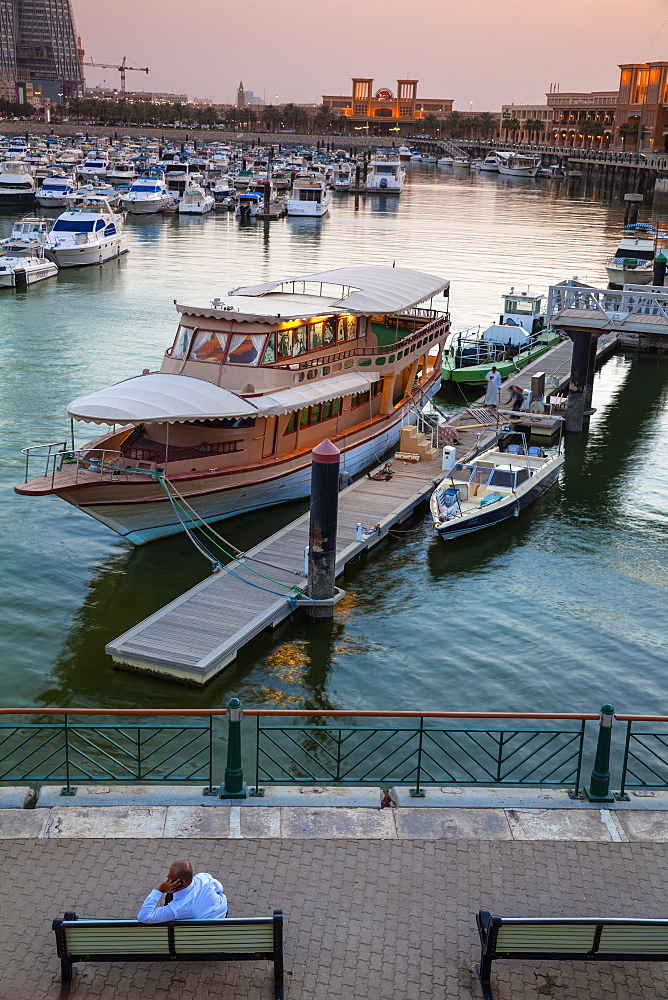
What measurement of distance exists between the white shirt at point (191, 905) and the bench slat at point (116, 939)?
111 millimetres

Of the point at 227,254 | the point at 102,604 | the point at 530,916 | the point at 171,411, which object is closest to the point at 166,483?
the point at 171,411

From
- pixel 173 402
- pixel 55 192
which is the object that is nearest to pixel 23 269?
pixel 173 402

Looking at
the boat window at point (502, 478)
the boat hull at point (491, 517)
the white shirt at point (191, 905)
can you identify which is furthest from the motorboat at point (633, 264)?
the white shirt at point (191, 905)

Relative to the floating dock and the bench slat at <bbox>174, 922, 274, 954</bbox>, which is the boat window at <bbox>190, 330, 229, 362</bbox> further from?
the bench slat at <bbox>174, 922, 274, 954</bbox>

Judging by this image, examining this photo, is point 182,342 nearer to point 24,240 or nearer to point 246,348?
point 246,348

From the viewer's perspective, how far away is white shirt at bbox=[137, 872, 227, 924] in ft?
31.9

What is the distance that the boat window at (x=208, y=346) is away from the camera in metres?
28.2

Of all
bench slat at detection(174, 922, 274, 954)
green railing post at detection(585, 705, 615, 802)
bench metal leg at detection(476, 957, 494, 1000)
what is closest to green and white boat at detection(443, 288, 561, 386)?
green railing post at detection(585, 705, 615, 802)

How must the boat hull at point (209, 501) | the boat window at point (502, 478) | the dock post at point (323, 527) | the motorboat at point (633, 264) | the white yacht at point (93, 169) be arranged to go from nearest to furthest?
the dock post at point (323, 527)
the boat hull at point (209, 501)
the boat window at point (502, 478)
the motorboat at point (633, 264)
the white yacht at point (93, 169)

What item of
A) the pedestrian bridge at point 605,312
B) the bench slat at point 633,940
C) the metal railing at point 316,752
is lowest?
the metal railing at point 316,752

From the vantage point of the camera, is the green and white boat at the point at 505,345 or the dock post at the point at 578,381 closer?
the dock post at the point at 578,381

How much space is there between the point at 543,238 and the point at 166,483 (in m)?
81.2

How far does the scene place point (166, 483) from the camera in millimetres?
25016

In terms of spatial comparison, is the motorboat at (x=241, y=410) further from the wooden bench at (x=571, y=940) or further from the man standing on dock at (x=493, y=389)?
the wooden bench at (x=571, y=940)
